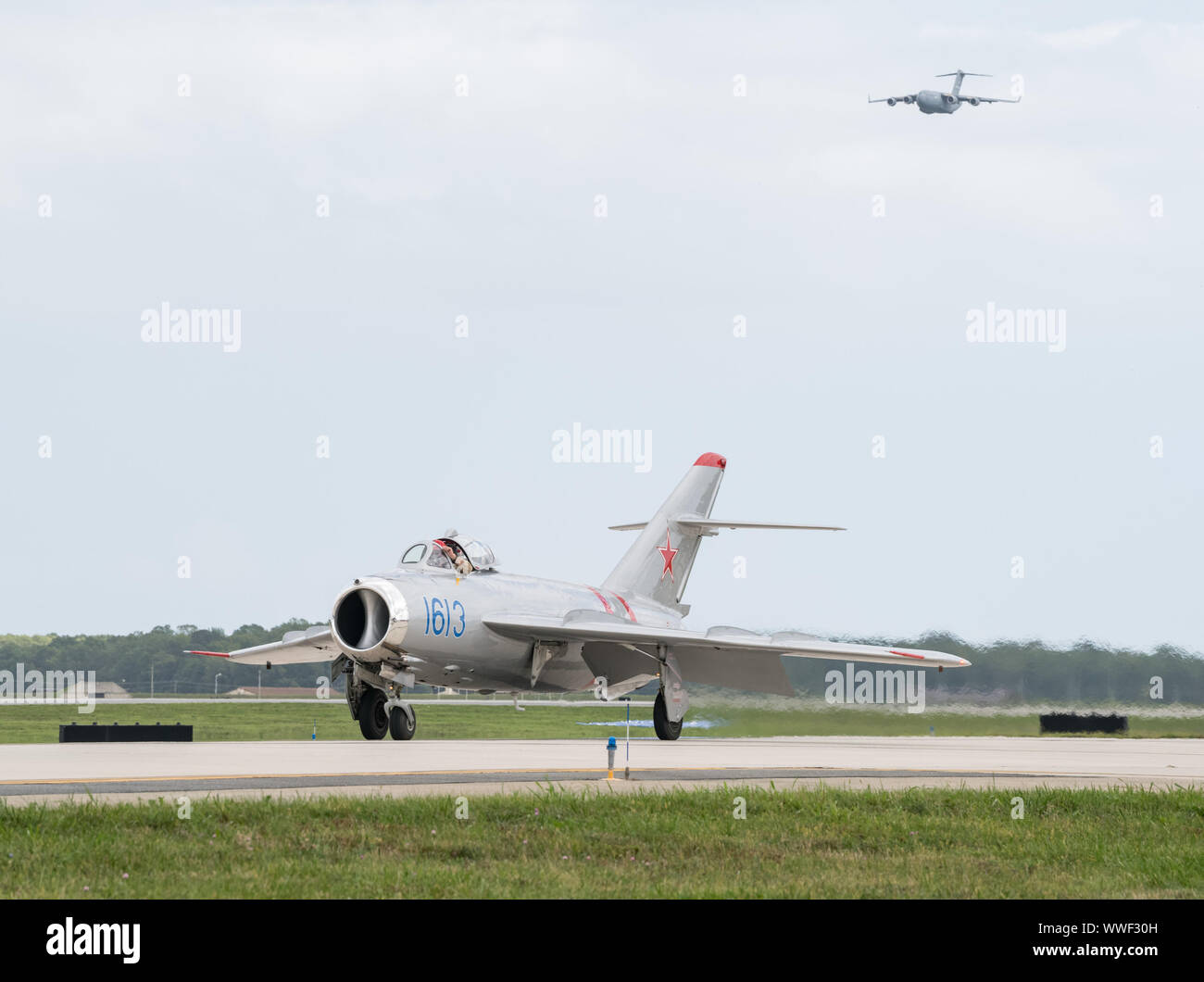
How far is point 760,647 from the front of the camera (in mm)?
29031

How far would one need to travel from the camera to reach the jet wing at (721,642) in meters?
28.2

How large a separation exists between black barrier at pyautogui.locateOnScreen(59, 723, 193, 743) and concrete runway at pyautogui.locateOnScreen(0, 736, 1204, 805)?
0.73 metres

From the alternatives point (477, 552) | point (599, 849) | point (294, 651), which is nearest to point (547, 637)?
point (477, 552)

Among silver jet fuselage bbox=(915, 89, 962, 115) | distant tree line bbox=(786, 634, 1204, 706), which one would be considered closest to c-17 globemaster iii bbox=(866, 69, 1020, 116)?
silver jet fuselage bbox=(915, 89, 962, 115)

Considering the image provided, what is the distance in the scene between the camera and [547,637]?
96.1ft

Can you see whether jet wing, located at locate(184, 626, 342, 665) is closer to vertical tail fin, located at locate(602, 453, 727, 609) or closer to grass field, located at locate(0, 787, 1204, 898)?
vertical tail fin, located at locate(602, 453, 727, 609)

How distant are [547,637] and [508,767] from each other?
9.59m

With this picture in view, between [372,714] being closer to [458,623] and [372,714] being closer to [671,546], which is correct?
[458,623]

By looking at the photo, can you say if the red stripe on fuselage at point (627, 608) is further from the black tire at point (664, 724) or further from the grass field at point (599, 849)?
the grass field at point (599, 849)

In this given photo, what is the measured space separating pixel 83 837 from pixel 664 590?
2388 cm

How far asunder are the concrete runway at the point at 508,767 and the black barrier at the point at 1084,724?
7835mm
